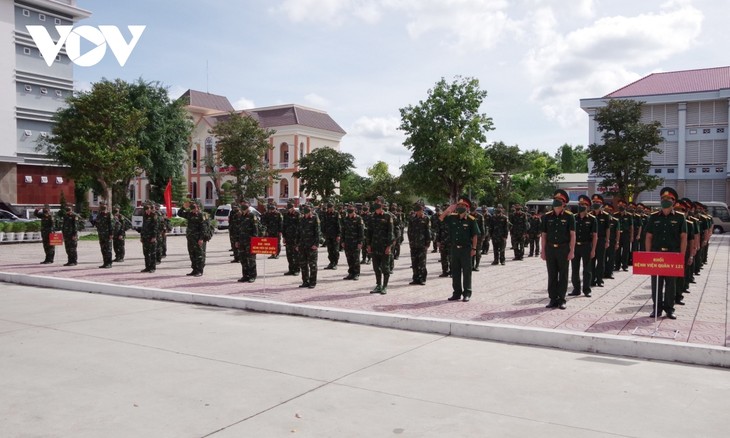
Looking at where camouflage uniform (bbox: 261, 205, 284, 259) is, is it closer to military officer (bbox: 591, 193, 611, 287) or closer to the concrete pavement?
the concrete pavement

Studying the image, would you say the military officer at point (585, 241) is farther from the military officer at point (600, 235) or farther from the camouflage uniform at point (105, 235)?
the camouflage uniform at point (105, 235)

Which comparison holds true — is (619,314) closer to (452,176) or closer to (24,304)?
(24,304)

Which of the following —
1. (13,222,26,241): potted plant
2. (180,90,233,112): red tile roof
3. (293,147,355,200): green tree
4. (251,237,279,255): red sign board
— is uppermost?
(180,90,233,112): red tile roof

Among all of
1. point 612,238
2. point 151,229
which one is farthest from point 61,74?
point 612,238

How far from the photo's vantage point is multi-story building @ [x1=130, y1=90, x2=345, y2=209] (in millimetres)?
66375

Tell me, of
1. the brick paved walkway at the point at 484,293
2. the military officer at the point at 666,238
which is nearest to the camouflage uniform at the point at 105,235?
the brick paved walkway at the point at 484,293

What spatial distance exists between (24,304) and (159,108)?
3598 cm

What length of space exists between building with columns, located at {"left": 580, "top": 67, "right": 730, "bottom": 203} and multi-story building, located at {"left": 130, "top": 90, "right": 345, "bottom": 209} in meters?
29.9

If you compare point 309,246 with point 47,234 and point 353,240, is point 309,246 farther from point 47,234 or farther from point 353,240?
point 47,234

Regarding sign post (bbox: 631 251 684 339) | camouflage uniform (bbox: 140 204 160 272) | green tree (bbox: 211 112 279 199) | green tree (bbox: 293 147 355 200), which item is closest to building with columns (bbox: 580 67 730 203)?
green tree (bbox: 293 147 355 200)

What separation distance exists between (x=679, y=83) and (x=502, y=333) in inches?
2146

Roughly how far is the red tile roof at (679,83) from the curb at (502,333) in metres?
49.5

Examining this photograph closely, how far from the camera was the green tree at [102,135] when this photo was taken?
111ft

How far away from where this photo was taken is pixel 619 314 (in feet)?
31.1
